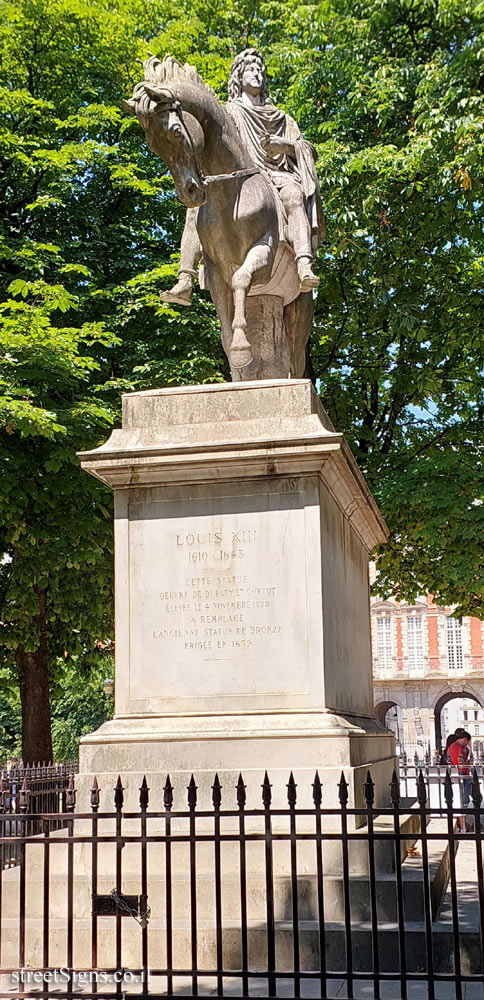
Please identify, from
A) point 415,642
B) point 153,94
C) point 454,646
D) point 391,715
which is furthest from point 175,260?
point 391,715

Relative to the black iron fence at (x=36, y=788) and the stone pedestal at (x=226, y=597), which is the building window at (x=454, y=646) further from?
the stone pedestal at (x=226, y=597)

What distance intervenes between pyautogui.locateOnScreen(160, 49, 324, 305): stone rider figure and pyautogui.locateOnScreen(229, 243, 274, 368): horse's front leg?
15.6 inches

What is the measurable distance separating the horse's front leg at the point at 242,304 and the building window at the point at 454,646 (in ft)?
248

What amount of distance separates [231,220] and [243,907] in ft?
17.1

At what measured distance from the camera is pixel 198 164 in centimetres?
805

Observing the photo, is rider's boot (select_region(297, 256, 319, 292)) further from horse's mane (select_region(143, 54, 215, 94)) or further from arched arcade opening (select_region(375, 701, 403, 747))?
arched arcade opening (select_region(375, 701, 403, 747))

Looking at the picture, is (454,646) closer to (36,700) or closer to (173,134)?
(36,700)

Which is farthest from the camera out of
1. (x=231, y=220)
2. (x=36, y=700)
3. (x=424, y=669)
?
(x=424, y=669)

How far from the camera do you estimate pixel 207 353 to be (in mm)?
17562

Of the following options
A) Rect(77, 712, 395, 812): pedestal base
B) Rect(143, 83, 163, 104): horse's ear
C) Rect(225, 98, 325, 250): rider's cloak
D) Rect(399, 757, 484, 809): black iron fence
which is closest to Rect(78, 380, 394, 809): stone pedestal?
Rect(77, 712, 395, 812): pedestal base

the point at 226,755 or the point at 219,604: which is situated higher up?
the point at 219,604

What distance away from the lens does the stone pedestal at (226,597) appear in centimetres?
741

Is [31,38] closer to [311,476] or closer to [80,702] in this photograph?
[311,476]

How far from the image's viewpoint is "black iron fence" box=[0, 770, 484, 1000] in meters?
5.48
